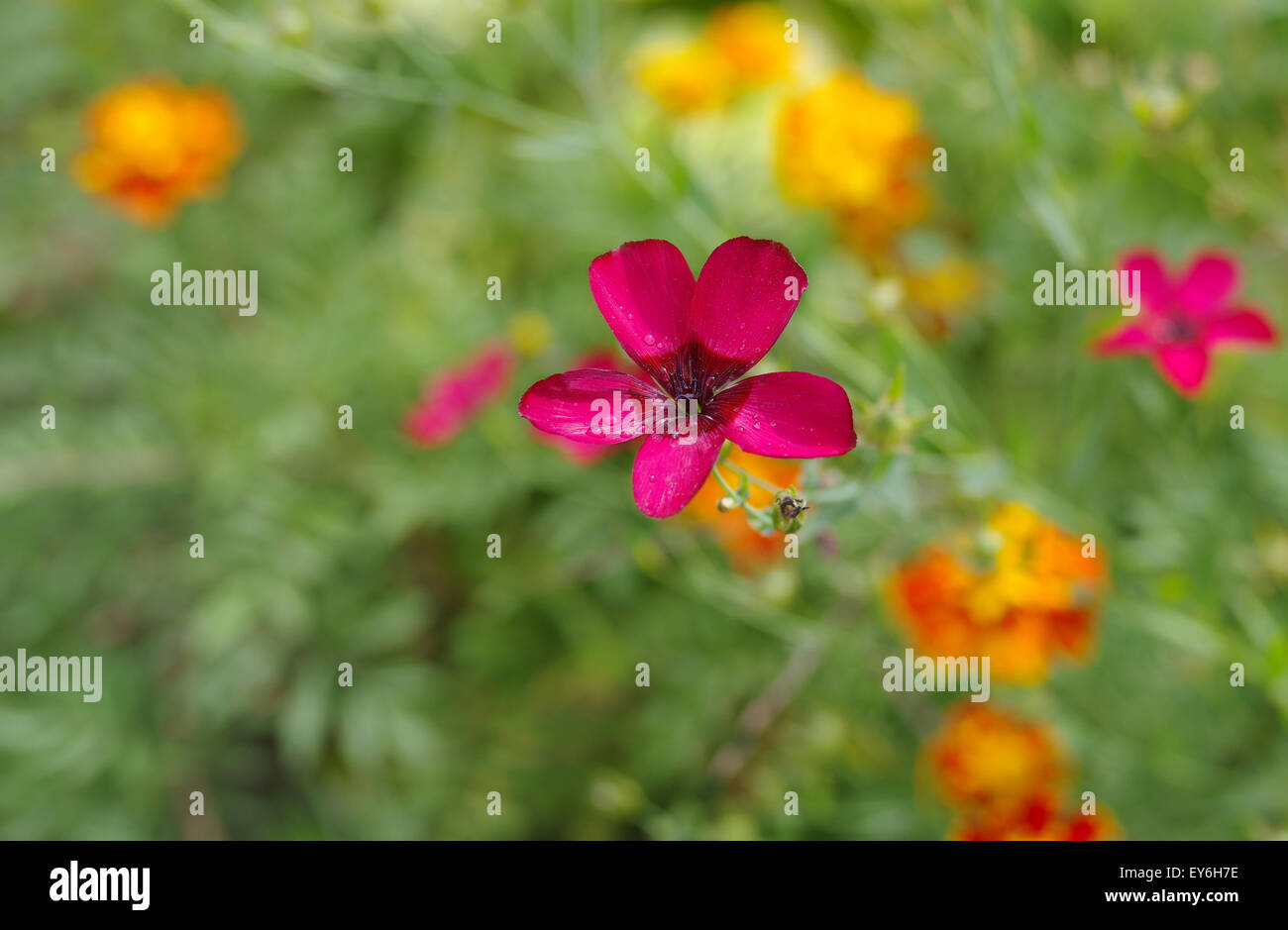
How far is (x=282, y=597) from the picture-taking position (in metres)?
1.57

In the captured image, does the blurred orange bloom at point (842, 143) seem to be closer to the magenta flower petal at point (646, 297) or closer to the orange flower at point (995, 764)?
the orange flower at point (995, 764)

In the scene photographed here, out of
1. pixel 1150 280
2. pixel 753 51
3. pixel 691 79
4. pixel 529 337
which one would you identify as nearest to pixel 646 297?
pixel 1150 280

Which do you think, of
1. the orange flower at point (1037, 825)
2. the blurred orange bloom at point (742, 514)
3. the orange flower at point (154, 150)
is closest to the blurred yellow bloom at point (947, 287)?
the blurred orange bloom at point (742, 514)

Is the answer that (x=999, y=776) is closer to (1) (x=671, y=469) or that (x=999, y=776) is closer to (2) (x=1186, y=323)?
(2) (x=1186, y=323)

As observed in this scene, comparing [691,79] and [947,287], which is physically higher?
[691,79]

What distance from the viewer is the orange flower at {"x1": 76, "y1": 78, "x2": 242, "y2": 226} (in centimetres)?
175

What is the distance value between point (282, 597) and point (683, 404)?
1139mm

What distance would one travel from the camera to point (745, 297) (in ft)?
1.97

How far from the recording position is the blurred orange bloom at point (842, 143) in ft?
4.83

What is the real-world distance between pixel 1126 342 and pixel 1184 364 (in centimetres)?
5

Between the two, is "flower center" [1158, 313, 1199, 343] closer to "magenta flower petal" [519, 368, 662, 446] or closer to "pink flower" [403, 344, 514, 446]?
"magenta flower petal" [519, 368, 662, 446]

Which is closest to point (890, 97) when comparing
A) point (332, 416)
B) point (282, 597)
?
point (332, 416)

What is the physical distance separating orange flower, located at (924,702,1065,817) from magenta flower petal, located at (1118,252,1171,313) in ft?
1.70

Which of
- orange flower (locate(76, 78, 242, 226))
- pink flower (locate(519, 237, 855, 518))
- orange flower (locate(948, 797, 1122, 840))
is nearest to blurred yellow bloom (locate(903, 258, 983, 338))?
orange flower (locate(948, 797, 1122, 840))
